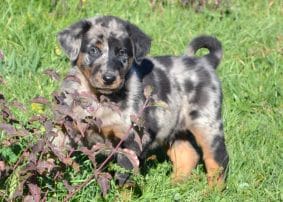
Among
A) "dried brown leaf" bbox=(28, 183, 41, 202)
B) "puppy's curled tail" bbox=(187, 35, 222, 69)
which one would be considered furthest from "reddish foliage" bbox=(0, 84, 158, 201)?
"puppy's curled tail" bbox=(187, 35, 222, 69)

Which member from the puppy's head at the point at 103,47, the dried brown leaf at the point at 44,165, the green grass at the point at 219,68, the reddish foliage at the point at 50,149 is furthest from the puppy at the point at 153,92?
the dried brown leaf at the point at 44,165

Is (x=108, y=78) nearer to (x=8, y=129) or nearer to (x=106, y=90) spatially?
(x=106, y=90)

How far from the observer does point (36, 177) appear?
5.05 meters

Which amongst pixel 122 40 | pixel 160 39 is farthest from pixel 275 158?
pixel 160 39

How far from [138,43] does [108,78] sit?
0.66 m

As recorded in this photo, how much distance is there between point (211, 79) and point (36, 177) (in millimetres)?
2273

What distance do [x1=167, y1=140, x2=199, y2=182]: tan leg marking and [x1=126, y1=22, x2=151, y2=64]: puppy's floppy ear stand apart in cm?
124

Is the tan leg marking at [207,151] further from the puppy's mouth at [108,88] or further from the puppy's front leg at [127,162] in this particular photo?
the puppy's mouth at [108,88]

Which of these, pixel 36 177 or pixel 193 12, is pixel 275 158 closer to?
pixel 36 177

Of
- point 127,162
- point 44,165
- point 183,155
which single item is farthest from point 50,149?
point 183,155

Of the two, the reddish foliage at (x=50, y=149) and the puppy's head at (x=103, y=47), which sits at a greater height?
the puppy's head at (x=103, y=47)

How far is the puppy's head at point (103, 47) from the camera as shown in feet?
19.0

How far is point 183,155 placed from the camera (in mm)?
7008

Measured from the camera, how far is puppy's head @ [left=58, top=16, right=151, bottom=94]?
5793 millimetres
